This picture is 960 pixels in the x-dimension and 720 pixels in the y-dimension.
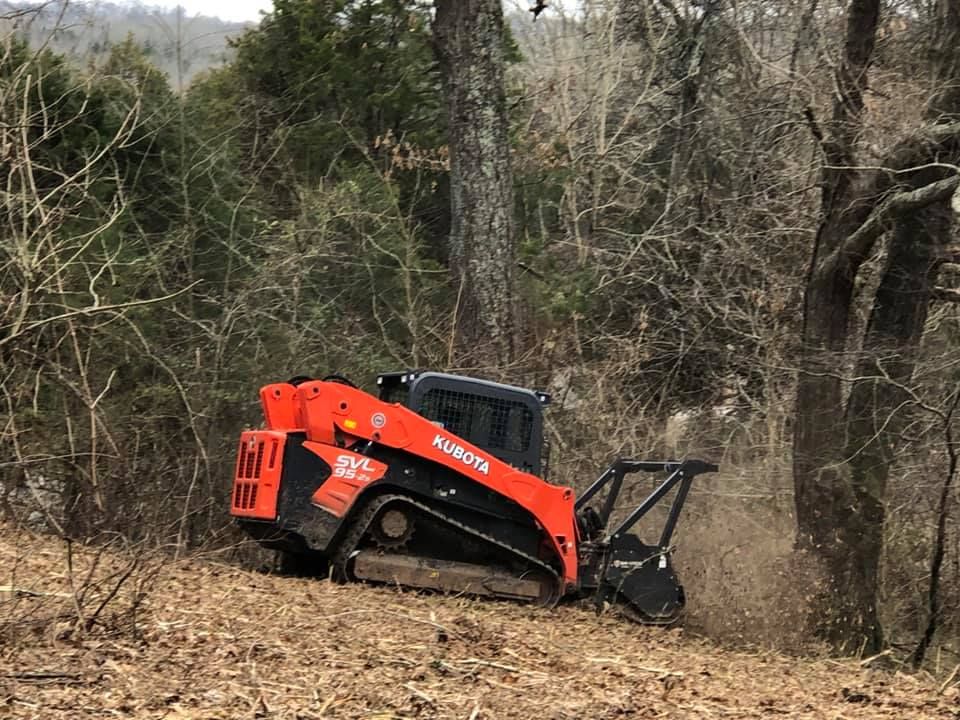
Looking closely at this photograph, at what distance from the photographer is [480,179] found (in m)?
13.3

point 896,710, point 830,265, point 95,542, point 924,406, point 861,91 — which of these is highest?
point 861,91

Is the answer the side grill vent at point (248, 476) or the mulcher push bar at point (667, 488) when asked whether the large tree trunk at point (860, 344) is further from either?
the side grill vent at point (248, 476)

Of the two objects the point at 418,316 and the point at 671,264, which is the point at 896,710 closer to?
the point at 418,316

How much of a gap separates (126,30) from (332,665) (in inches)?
436

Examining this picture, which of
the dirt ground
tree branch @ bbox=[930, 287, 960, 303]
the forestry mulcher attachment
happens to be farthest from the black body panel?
tree branch @ bbox=[930, 287, 960, 303]

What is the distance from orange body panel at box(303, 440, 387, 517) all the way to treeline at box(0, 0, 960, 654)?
1720 millimetres

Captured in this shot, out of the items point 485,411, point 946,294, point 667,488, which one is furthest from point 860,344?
point 485,411

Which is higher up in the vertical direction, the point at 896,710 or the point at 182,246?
the point at 182,246

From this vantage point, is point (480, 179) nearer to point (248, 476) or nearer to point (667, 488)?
point (667, 488)

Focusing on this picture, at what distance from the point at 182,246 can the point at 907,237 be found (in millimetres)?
8463

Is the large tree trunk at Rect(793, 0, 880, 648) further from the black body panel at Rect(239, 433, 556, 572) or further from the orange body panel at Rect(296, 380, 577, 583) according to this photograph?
the black body panel at Rect(239, 433, 556, 572)

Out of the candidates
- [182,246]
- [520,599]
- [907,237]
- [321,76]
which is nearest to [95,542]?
[520,599]

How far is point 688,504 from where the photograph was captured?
1320 centimetres

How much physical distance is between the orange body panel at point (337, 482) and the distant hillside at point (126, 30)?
4166mm
